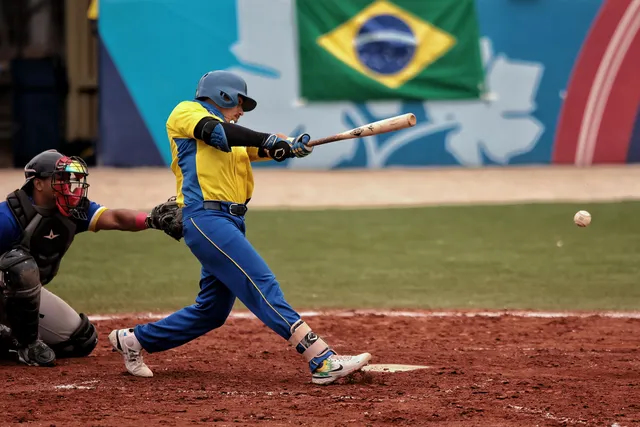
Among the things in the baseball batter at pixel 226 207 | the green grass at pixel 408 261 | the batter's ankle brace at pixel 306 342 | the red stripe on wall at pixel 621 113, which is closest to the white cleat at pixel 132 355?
the baseball batter at pixel 226 207

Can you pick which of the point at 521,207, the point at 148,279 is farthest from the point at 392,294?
the point at 521,207

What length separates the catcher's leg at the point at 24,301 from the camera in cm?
620

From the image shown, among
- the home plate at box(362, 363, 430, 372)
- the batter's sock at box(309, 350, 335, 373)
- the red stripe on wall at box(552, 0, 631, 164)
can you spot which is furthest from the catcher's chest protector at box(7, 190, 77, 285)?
the red stripe on wall at box(552, 0, 631, 164)

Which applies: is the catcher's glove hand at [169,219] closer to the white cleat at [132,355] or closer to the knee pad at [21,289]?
the white cleat at [132,355]

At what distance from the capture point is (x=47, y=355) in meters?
6.55

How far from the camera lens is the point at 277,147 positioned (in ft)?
19.3

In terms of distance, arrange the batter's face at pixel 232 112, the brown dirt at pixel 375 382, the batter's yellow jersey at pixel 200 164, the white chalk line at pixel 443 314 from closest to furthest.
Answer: the brown dirt at pixel 375 382 < the batter's yellow jersey at pixel 200 164 < the batter's face at pixel 232 112 < the white chalk line at pixel 443 314

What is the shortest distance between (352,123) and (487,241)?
678cm

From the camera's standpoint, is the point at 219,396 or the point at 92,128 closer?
the point at 219,396

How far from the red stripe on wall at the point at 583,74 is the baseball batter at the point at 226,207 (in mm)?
12599

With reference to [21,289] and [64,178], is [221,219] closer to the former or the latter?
[64,178]

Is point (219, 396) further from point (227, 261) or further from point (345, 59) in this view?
point (345, 59)

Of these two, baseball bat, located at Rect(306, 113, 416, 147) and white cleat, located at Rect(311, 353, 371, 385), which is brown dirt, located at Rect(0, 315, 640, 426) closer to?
white cleat, located at Rect(311, 353, 371, 385)

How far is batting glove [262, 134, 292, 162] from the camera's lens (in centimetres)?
584
